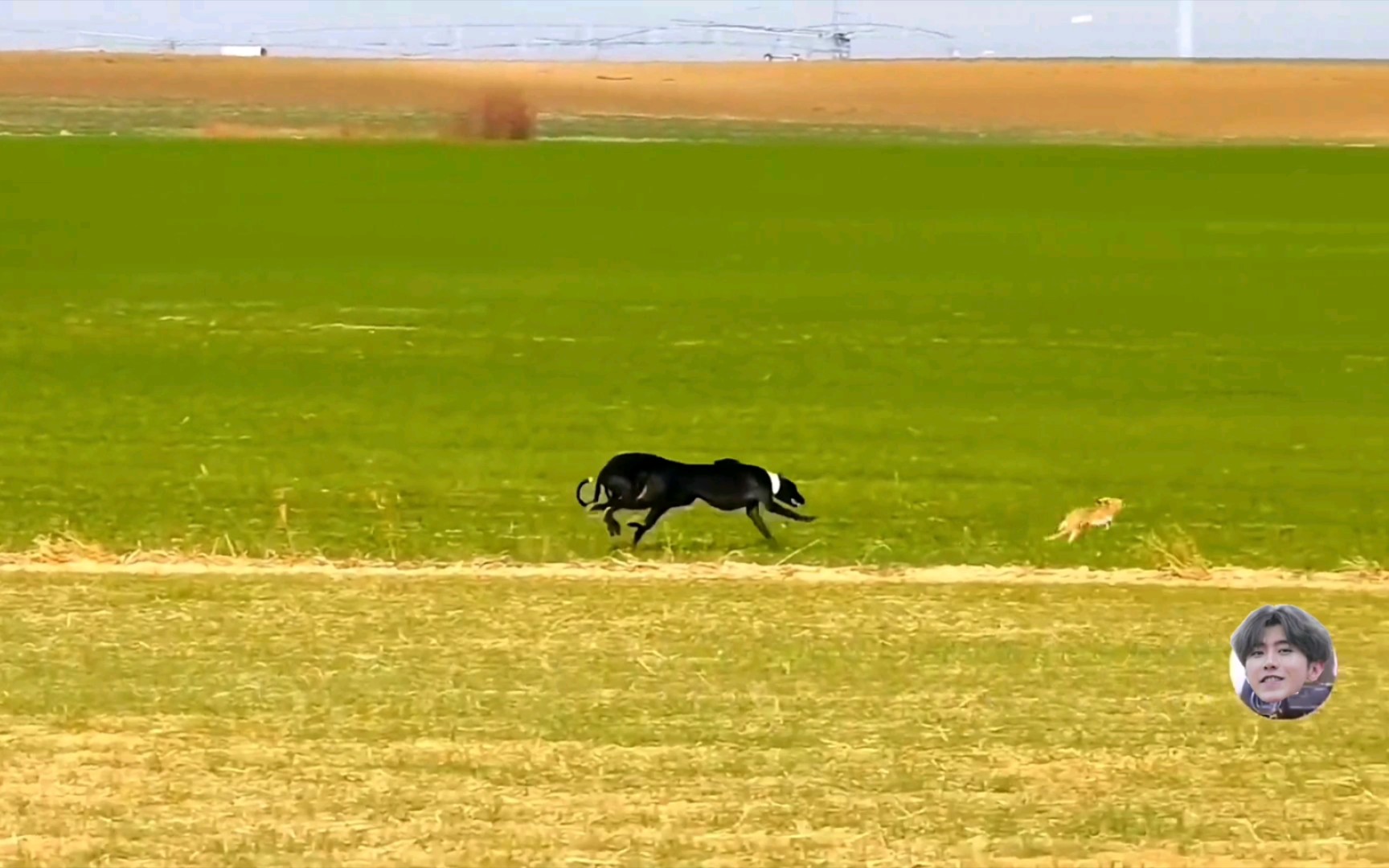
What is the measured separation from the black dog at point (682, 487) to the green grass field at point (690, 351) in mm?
926

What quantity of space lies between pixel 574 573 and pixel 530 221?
A: 67.4 ft

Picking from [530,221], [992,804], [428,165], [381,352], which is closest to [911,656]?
[992,804]

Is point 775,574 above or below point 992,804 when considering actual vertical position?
below

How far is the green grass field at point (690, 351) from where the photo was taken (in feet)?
48.2

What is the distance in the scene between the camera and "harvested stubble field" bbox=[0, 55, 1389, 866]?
599 centimetres

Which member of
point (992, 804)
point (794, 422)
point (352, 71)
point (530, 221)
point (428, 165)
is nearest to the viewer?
point (992, 804)

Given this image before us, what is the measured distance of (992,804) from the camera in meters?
5.94

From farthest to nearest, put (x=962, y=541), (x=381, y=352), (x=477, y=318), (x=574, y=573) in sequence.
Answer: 1. (x=477, y=318)
2. (x=381, y=352)
3. (x=962, y=541)
4. (x=574, y=573)

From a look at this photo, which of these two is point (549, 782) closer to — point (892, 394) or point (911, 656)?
point (911, 656)

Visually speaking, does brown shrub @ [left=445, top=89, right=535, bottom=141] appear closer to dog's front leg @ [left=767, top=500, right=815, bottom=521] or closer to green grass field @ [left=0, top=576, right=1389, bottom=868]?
dog's front leg @ [left=767, top=500, right=815, bottom=521]

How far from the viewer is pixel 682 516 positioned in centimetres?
1211

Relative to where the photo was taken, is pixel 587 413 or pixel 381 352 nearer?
pixel 587 413
